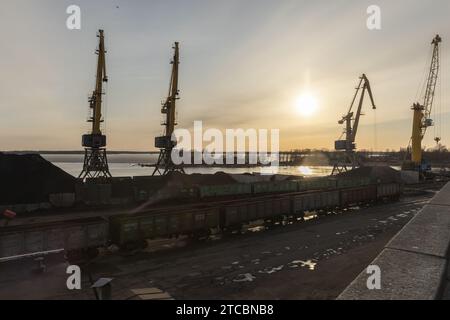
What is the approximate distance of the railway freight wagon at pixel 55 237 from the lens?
53.7 ft

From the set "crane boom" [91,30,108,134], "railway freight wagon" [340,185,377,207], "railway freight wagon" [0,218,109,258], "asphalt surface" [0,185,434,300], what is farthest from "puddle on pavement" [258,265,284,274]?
"crane boom" [91,30,108,134]

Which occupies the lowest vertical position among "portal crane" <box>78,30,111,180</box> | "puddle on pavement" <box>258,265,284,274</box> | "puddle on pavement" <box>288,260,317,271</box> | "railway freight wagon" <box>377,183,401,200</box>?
"puddle on pavement" <box>288,260,317,271</box>

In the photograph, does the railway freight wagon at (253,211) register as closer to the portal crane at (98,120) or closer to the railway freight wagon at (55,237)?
the railway freight wagon at (55,237)

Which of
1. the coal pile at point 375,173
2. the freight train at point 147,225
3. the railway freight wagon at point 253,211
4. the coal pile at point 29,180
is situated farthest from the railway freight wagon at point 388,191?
the coal pile at point 29,180

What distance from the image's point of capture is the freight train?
17016 mm

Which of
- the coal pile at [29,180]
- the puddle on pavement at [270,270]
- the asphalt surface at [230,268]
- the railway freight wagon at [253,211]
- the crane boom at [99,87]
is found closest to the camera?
the asphalt surface at [230,268]

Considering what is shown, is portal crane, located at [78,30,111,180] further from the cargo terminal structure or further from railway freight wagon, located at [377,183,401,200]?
railway freight wagon, located at [377,183,401,200]

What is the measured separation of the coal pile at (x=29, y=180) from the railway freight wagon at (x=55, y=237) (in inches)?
694

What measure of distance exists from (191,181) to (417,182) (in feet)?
193

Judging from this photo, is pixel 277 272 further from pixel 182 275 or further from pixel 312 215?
pixel 312 215
